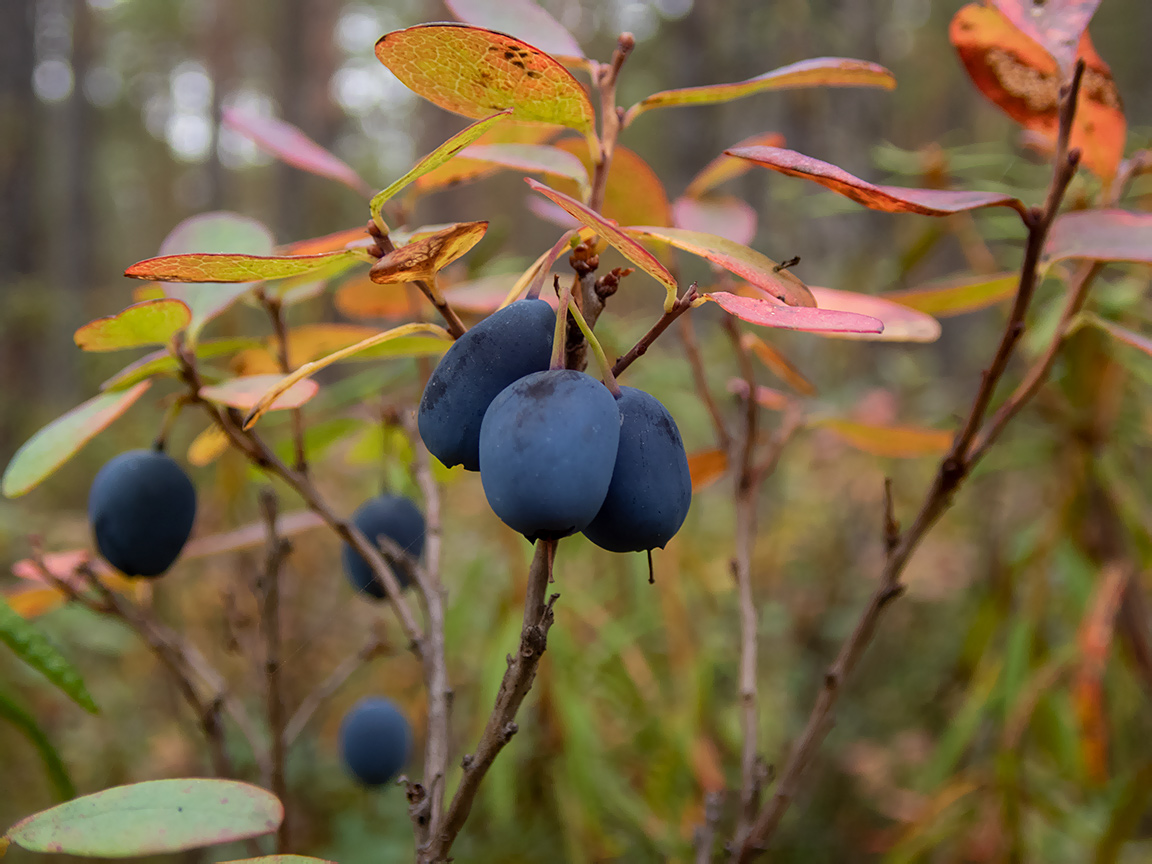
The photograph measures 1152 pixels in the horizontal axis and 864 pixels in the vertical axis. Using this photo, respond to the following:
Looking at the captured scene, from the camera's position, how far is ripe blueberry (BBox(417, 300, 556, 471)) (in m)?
0.38

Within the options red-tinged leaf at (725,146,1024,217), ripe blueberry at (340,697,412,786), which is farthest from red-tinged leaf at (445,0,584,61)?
ripe blueberry at (340,697,412,786)

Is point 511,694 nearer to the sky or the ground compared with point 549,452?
nearer to the ground

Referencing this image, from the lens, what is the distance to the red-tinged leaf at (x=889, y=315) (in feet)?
1.59

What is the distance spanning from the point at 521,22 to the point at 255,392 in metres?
0.29

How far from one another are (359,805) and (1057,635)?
175 centimetres

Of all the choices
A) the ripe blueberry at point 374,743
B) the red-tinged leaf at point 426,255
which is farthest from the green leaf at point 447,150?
the ripe blueberry at point 374,743

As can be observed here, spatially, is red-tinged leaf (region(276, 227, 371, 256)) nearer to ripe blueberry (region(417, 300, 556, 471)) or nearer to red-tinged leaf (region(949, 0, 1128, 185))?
ripe blueberry (region(417, 300, 556, 471))

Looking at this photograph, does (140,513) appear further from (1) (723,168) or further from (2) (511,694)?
(1) (723,168)

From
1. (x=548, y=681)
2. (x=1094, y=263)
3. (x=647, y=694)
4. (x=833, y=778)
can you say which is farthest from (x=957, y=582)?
(x=1094, y=263)

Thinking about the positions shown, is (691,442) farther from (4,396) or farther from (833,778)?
(4,396)

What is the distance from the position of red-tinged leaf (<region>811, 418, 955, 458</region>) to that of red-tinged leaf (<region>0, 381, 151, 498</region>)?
554 millimetres

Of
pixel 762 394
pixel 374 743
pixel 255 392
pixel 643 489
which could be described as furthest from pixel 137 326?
pixel 374 743

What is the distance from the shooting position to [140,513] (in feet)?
1.93

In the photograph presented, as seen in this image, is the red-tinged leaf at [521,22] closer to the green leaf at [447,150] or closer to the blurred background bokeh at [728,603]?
the green leaf at [447,150]
